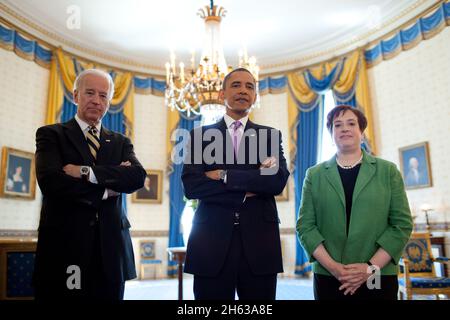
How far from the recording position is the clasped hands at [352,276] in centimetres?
205

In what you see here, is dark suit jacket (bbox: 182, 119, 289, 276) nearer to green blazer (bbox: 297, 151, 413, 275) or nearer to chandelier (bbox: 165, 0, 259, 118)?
green blazer (bbox: 297, 151, 413, 275)

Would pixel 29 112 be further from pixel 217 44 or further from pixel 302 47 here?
pixel 302 47

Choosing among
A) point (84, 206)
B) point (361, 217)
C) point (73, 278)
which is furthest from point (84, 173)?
point (361, 217)

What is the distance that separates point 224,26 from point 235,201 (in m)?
6.33

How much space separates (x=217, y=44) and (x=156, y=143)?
12.9ft

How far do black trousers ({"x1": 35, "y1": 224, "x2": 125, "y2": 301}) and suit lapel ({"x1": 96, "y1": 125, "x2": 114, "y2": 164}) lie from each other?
43cm

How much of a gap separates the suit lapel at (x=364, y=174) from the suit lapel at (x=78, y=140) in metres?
1.55

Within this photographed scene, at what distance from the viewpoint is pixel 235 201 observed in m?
2.08

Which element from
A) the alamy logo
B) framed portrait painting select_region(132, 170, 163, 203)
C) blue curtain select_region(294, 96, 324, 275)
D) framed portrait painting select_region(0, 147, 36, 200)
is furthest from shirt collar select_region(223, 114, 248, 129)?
framed portrait painting select_region(132, 170, 163, 203)

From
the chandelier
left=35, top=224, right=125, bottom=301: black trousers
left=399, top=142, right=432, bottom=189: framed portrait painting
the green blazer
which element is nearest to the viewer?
left=35, top=224, right=125, bottom=301: black trousers

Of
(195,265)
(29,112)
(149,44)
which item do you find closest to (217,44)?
(149,44)

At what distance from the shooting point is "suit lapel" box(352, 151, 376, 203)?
2.24 metres

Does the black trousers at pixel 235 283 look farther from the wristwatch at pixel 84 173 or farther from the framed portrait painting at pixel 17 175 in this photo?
the framed portrait painting at pixel 17 175
